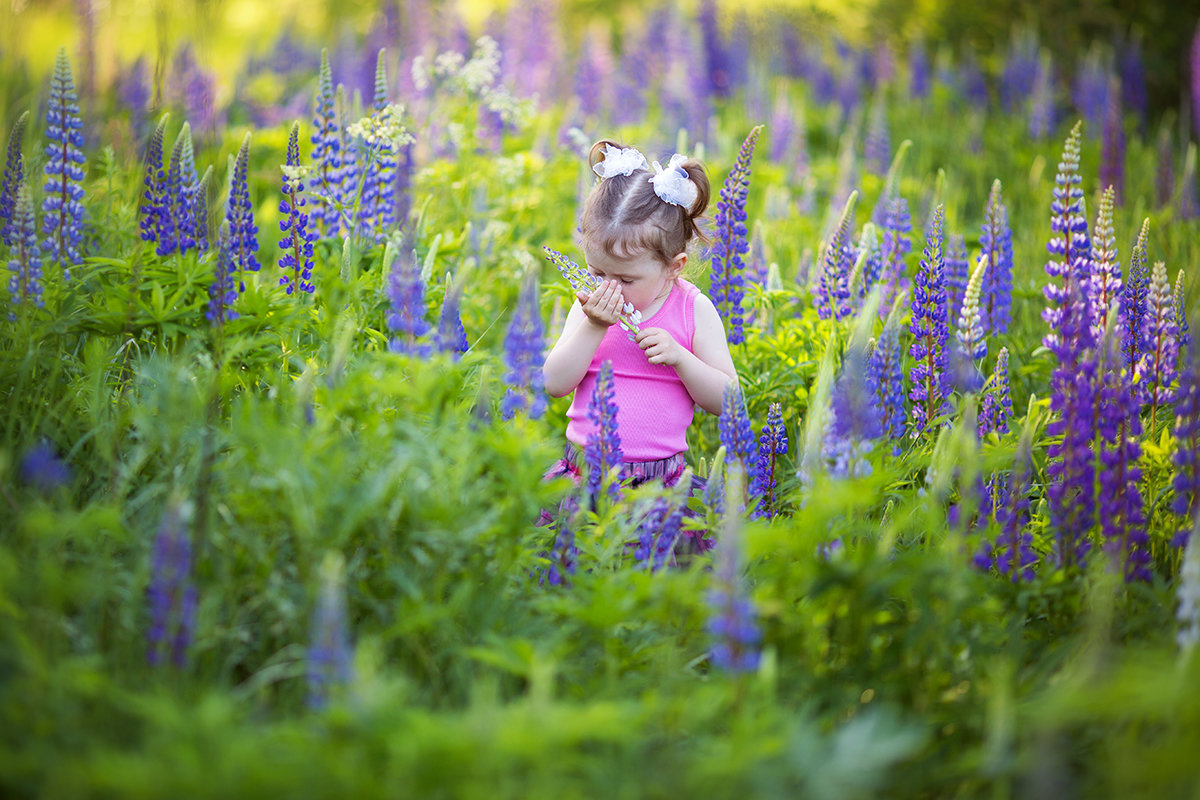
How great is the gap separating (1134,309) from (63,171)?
3.46m

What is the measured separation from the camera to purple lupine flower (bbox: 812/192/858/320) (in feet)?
11.6

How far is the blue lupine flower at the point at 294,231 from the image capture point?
3264mm

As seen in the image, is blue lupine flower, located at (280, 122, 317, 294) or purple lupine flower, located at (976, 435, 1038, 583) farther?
blue lupine flower, located at (280, 122, 317, 294)

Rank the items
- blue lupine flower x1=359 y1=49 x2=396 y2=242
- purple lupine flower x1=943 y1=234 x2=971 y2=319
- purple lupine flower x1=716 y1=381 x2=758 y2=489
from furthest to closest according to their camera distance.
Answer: purple lupine flower x1=943 y1=234 x2=971 y2=319
blue lupine flower x1=359 y1=49 x2=396 y2=242
purple lupine flower x1=716 y1=381 x2=758 y2=489

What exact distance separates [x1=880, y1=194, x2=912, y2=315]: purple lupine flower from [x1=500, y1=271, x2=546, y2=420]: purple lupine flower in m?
1.72

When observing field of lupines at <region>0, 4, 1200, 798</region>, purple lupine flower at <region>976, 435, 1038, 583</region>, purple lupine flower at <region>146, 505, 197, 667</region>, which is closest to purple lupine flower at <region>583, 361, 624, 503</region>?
field of lupines at <region>0, 4, 1200, 798</region>

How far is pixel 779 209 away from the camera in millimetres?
5352

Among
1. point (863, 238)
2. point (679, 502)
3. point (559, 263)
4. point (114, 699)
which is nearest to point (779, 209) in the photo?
point (863, 238)

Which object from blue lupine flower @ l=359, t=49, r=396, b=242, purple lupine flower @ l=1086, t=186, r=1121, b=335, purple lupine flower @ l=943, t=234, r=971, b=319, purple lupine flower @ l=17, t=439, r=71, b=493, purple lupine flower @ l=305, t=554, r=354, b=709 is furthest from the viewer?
purple lupine flower @ l=943, t=234, r=971, b=319

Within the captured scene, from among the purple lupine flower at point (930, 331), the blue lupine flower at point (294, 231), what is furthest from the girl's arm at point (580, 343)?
the purple lupine flower at point (930, 331)

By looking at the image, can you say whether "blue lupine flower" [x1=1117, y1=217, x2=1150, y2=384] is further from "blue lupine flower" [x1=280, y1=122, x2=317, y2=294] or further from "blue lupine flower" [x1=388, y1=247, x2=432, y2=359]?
"blue lupine flower" [x1=280, y1=122, x2=317, y2=294]

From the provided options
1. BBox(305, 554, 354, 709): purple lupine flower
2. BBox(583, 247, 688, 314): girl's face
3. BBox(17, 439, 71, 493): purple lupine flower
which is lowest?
BBox(305, 554, 354, 709): purple lupine flower

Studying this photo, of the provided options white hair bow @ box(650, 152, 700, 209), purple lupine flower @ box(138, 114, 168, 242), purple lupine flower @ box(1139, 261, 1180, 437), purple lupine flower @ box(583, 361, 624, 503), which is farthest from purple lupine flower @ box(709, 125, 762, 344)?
purple lupine flower @ box(138, 114, 168, 242)

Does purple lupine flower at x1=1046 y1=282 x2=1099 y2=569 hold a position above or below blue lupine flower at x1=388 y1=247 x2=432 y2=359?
below
